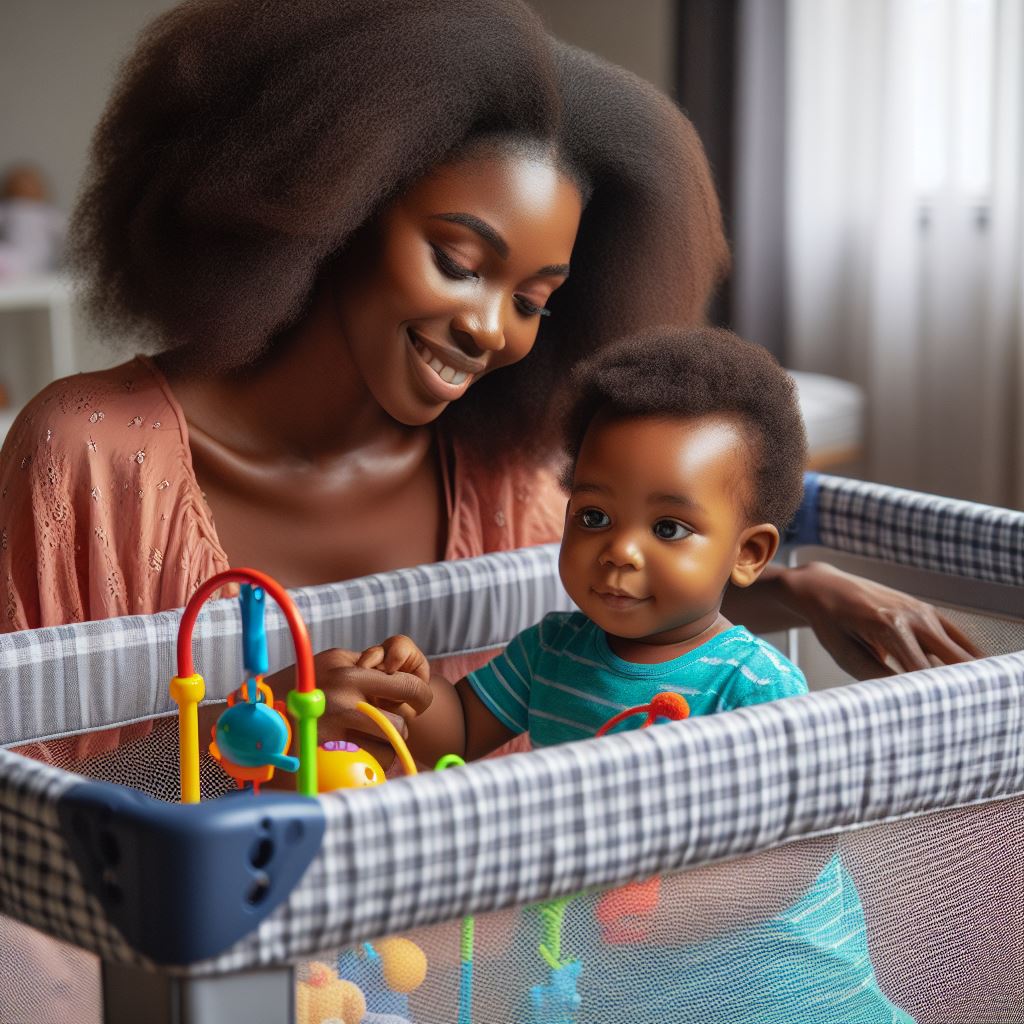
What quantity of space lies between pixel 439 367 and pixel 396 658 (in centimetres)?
20

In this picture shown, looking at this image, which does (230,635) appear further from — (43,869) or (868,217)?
(868,217)

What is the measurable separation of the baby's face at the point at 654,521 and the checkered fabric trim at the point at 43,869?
0.36 m

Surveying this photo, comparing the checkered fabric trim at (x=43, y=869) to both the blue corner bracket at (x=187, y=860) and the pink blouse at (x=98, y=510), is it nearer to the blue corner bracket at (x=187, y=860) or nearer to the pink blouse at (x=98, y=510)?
the blue corner bracket at (x=187, y=860)

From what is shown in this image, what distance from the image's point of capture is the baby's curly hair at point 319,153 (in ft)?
2.91

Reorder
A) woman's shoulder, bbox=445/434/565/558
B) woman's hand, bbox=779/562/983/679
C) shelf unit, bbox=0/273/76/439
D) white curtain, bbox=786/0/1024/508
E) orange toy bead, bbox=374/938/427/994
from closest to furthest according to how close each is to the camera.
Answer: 1. orange toy bead, bbox=374/938/427/994
2. woman's hand, bbox=779/562/983/679
3. woman's shoulder, bbox=445/434/565/558
4. white curtain, bbox=786/0/1024/508
5. shelf unit, bbox=0/273/76/439

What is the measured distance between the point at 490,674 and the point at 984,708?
340mm

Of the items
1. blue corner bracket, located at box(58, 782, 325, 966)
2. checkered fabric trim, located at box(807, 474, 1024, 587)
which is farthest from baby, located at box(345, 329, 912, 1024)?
blue corner bracket, located at box(58, 782, 325, 966)

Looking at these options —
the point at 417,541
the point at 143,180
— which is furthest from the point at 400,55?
the point at 417,541

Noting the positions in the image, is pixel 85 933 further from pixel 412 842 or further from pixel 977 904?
pixel 977 904

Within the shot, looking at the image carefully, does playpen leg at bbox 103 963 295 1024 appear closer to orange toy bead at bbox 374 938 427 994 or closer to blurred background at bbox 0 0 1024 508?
orange toy bead at bbox 374 938 427 994

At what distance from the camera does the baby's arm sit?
86 cm

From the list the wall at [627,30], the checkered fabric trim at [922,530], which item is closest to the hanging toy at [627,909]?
the checkered fabric trim at [922,530]

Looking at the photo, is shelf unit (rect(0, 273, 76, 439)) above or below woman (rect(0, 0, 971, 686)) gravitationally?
below

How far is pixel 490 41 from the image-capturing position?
0.91m
